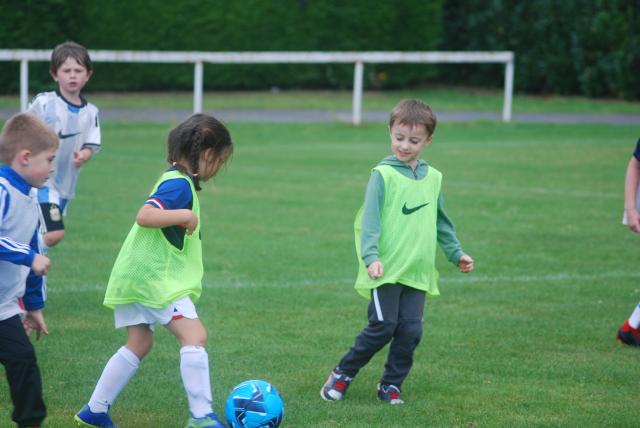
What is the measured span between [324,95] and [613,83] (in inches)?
316

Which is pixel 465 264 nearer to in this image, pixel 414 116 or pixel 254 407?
pixel 414 116

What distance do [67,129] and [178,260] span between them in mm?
3051

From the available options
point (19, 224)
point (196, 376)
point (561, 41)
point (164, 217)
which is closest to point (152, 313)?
point (196, 376)

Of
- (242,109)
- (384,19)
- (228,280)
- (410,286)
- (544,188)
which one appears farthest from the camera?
(384,19)

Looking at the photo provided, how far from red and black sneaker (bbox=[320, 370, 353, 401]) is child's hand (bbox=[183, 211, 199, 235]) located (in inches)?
57.2

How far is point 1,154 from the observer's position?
15.2 feet

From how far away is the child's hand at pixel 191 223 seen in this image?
474 centimetres

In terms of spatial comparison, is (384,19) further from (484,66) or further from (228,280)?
(228,280)

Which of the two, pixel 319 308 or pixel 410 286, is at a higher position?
pixel 410 286

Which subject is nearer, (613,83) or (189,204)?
(189,204)

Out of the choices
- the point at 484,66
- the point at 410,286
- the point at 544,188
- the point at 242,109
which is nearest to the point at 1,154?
the point at 410,286

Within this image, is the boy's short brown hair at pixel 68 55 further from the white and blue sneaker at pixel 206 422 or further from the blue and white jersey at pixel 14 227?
the white and blue sneaker at pixel 206 422

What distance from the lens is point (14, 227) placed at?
466cm

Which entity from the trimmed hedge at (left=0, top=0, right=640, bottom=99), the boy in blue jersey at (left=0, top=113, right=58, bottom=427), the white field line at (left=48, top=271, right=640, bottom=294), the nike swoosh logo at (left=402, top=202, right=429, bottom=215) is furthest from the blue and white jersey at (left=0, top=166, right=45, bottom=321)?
the trimmed hedge at (left=0, top=0, right=640, bottom=99)
